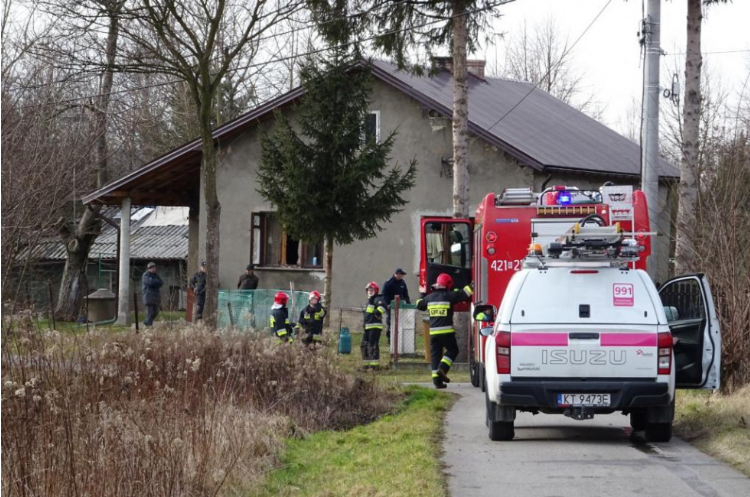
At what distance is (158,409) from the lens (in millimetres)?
10023

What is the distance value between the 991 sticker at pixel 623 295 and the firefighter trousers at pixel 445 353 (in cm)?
639

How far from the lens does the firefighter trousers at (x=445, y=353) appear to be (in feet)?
58.3

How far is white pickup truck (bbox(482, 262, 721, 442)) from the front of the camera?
11414 mm

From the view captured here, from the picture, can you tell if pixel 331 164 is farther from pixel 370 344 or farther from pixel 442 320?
pixel 442 320

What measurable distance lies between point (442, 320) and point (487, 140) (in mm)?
11549

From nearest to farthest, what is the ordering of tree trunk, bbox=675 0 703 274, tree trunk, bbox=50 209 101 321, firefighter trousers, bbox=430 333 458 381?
firefighter trousers, bbox=430 333 458 381, tree trunk, bbox=675 0 703 274, tree trunk, bbox=50 209 101 321

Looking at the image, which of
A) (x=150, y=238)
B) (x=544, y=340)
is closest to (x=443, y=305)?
(x=544, y=340)

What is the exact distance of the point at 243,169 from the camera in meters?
31.9

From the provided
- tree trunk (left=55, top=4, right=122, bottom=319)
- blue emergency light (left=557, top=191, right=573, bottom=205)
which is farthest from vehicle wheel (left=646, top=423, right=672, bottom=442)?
tree trunk (left=55, top=4, right=122, bottom=319)

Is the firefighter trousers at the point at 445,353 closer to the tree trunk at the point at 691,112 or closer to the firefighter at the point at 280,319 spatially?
the firefighter at the point at 280,319

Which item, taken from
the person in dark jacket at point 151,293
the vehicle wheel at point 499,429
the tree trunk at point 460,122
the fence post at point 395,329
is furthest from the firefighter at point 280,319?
the person in dark jacket at point 151,293

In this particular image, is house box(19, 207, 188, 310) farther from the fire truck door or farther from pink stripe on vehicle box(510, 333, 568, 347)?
pink stripe on vehicle box(510, 333, 568, 347)

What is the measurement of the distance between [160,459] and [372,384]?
756 cm

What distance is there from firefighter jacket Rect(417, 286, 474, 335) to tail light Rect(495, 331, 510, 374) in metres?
6.03
